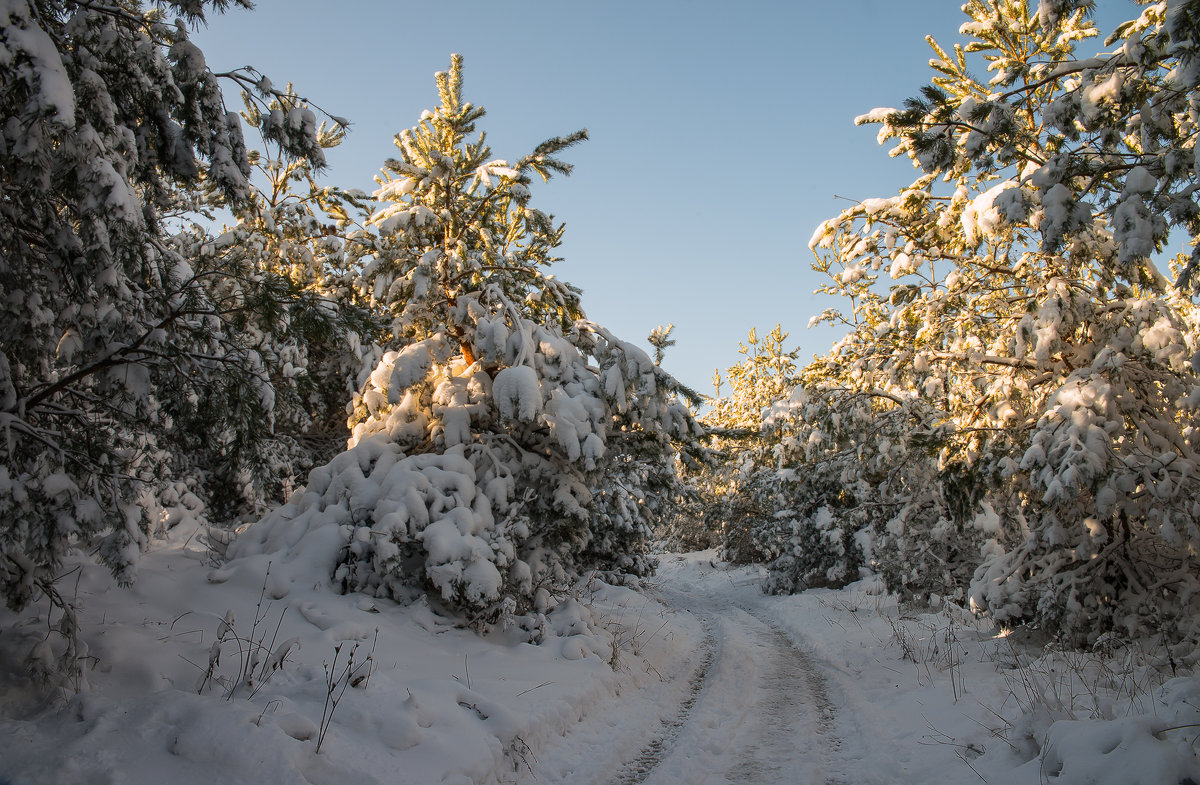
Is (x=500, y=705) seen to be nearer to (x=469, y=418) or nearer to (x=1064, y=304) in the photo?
(x=469, y=418)

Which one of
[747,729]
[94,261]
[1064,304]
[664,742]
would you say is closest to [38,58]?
[94,261]

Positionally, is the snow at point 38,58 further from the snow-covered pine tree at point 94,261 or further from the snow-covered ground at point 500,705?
the snow-covered ground at point 500,705

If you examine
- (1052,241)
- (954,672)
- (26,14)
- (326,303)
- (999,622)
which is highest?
(1052,241)

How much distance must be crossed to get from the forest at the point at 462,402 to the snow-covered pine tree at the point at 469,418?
5 centimetres

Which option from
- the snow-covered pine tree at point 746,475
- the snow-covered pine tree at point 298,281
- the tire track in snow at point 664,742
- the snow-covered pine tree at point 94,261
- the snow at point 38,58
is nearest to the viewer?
the snow at point 38,58

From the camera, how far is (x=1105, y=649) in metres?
6.76

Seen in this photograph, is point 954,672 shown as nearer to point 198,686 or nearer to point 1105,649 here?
point 1105,649

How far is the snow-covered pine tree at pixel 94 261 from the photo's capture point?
136 inches

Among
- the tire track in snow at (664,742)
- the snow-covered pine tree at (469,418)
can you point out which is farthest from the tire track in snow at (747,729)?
the snow-covered pine tree at (469,418)

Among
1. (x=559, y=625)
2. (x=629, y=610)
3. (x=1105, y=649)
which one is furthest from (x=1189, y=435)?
(x=629, y=610)

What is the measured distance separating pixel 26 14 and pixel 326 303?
2.55 m

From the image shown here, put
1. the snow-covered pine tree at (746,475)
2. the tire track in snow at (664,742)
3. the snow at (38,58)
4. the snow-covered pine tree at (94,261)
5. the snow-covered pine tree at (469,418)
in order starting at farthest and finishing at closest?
the snow-covered pine tree at (746,475) < the snow-covered pine tree at (469,418) < the tire track in snow at (664,742) < the snow-covered pine tree at (94,261) < the snow at (38,58)

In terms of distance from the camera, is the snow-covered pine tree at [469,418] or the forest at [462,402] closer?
the forest at [462,402]

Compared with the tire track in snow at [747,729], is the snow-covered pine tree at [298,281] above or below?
above
